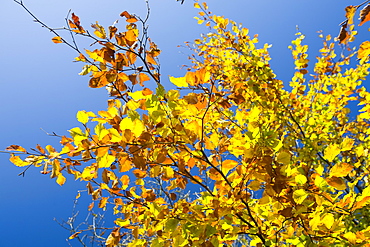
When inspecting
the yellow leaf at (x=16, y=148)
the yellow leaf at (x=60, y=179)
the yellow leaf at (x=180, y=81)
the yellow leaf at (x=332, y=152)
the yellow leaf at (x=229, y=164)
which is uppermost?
the yellow leaf at (x=180, y=81)

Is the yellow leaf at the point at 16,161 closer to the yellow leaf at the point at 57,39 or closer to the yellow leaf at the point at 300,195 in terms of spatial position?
the yellow leaf at the point at 57,39

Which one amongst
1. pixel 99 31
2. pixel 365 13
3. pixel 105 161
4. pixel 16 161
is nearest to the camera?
pixel 365 13

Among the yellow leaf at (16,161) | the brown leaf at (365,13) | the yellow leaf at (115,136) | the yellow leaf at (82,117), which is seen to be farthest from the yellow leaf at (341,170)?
the yellow leaf at (16,161)

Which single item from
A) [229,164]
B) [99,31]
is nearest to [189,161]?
[229,164]

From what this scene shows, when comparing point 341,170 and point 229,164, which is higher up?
point 229,164

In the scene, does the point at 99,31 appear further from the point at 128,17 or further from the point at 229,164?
the point at 229,164

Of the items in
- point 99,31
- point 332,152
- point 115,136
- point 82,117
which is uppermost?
point 99,31

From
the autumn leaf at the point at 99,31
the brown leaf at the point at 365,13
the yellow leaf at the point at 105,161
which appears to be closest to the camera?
the brown leaf at the point at 365,13

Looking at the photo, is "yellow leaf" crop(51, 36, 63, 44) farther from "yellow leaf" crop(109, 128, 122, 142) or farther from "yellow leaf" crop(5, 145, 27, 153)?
"yellow leaf" crop(109, 128, 122, 142)

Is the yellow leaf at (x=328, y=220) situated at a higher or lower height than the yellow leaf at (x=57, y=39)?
lower

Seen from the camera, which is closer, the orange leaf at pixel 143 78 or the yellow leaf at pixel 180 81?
the yellow leaf at pixel 180 81

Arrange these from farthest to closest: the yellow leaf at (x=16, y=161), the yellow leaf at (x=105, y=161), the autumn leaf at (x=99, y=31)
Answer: the autumn leaf at (x=99, y=31)
the yellow leaf at (x=16, y=161)
the yellow leaf at (x=105, y=161)

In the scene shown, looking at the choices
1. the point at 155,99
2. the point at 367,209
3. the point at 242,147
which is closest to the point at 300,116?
the point at 367,209

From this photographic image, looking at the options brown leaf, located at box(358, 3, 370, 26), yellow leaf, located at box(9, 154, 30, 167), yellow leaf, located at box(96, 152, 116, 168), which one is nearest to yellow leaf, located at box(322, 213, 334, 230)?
brown leaf, located at box(358, 3, 370, 26)
